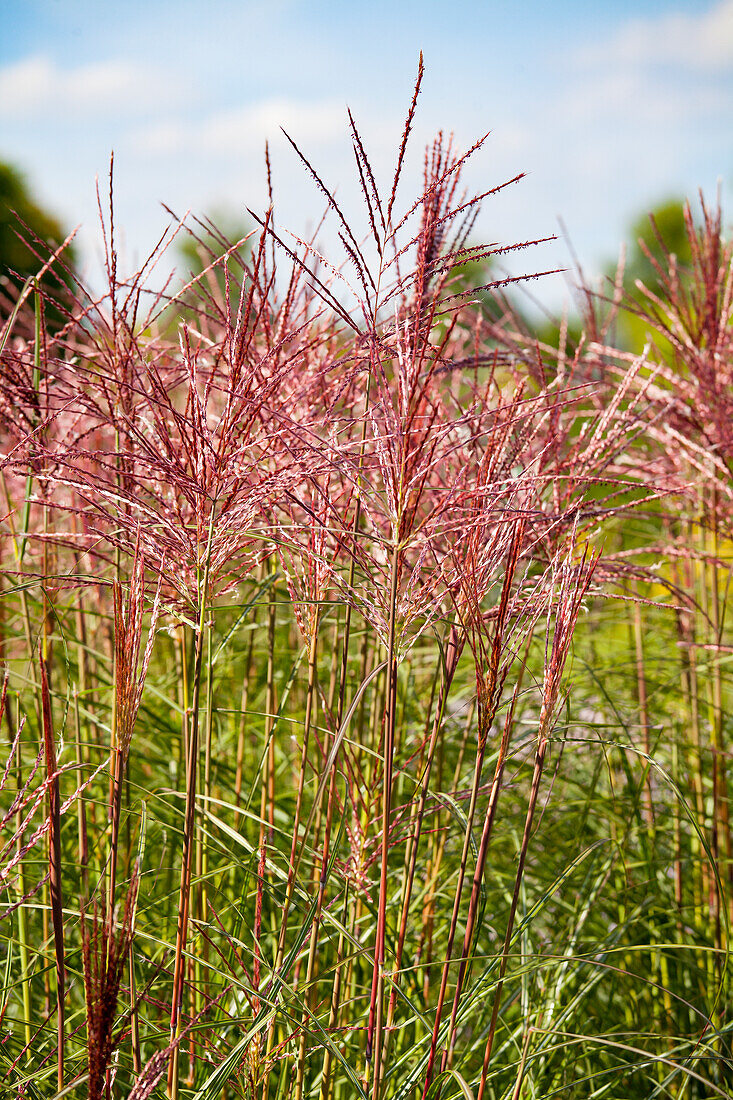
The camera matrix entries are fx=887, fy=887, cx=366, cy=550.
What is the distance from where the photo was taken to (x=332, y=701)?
159cm

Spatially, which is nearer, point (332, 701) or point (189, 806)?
point (189, 806)

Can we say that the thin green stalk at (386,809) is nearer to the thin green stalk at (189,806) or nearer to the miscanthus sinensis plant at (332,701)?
the miscanthus sinensis plant at (332,701)

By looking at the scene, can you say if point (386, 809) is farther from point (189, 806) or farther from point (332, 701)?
point (332, 701)

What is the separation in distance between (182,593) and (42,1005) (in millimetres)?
1289

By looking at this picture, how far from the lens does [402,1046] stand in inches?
69.8

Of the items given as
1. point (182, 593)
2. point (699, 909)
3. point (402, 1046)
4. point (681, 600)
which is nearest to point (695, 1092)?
point (699, 909)

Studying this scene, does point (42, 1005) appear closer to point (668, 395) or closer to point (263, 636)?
point (263, 636)

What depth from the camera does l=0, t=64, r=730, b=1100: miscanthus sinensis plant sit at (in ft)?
3.46

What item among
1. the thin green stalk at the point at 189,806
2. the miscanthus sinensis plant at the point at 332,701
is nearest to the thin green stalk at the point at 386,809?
the miscanthus sinensis plant at the point at 332,701

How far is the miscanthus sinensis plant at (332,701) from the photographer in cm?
Answer: 105

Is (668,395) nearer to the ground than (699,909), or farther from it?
farther from it

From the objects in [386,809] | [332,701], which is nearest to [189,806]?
[386,809]

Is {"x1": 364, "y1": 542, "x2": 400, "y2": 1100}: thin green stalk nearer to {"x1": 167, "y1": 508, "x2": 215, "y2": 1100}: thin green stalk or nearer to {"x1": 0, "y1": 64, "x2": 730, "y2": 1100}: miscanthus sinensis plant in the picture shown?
{"x1": 0, "y1": 64, "x2": 730, "y2": 1100}: miscanthus sinensis plant

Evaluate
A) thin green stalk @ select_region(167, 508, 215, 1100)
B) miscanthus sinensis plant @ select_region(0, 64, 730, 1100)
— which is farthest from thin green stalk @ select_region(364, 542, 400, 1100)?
thin green stalk @ select_region(167, 508, 215, 1100)
